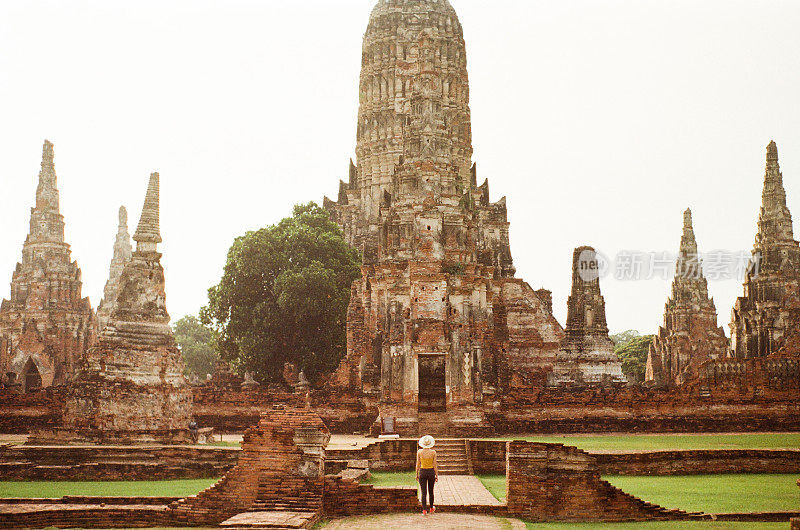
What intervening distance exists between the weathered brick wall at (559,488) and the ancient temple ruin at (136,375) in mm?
9732

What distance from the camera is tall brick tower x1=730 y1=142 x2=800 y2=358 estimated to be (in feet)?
129

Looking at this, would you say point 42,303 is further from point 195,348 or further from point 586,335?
point 195,348

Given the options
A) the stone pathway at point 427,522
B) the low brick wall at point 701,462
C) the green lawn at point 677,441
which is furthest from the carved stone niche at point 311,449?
the green lawn at point 677,441

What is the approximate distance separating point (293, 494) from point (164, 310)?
983cm

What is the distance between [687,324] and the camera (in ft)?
167

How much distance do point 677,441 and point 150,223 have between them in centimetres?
1336

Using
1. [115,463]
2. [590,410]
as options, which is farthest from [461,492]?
[590,410]

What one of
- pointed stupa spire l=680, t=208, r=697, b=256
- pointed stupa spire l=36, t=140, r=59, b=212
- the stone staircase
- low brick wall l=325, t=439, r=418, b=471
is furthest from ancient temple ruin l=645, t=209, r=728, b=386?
low brick wall l=325, t=439, r=418, b=471

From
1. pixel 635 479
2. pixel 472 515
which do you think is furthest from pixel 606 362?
pixel 472 515

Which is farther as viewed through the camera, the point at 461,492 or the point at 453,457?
the point at 453,457

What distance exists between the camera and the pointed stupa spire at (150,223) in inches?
848

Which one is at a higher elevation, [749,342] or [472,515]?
[749,342]

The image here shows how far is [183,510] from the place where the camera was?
12.3 meters

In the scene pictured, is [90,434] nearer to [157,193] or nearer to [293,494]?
[157,193]
